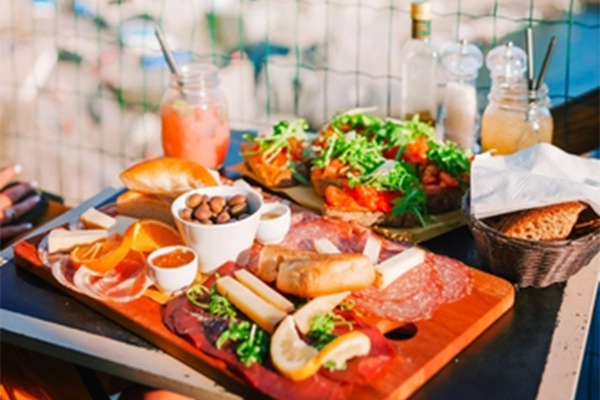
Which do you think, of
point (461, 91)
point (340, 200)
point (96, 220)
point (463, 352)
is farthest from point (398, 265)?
point (461, 91)

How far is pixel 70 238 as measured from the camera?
2.04m

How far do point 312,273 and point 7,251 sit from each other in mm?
1015

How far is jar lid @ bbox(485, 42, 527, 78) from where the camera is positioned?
8.60 ft

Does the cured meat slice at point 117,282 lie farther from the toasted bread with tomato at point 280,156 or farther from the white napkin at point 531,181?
the white napkin at point 531,181

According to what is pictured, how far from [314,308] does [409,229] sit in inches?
25.5

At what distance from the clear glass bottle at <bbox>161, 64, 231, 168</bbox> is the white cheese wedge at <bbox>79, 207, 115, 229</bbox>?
509 millimetres

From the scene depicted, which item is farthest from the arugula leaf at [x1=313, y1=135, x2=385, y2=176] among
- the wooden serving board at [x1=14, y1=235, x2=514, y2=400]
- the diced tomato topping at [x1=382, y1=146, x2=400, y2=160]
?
the wooden serving board at [x1=14, y1=235, x2=514, y2=400]

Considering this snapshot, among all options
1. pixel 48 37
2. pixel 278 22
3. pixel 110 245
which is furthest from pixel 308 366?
pixel 48 37

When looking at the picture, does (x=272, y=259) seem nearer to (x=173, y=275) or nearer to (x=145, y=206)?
(x=173, y=275)

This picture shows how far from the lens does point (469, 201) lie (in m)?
2.03

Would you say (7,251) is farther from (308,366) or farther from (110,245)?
(308,366)

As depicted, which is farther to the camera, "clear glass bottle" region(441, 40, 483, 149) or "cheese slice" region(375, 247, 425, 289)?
"clear glass bottle" region(441, 40, 483, 149)

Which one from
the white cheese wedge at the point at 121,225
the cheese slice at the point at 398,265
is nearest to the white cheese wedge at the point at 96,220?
the white cheese wedge at the point at 121,225

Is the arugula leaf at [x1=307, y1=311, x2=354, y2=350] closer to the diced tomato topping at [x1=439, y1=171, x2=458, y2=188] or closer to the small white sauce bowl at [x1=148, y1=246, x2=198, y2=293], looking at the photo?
the small white sauce bowl at [x1=148, y1=246, x2=198, y2=293]
